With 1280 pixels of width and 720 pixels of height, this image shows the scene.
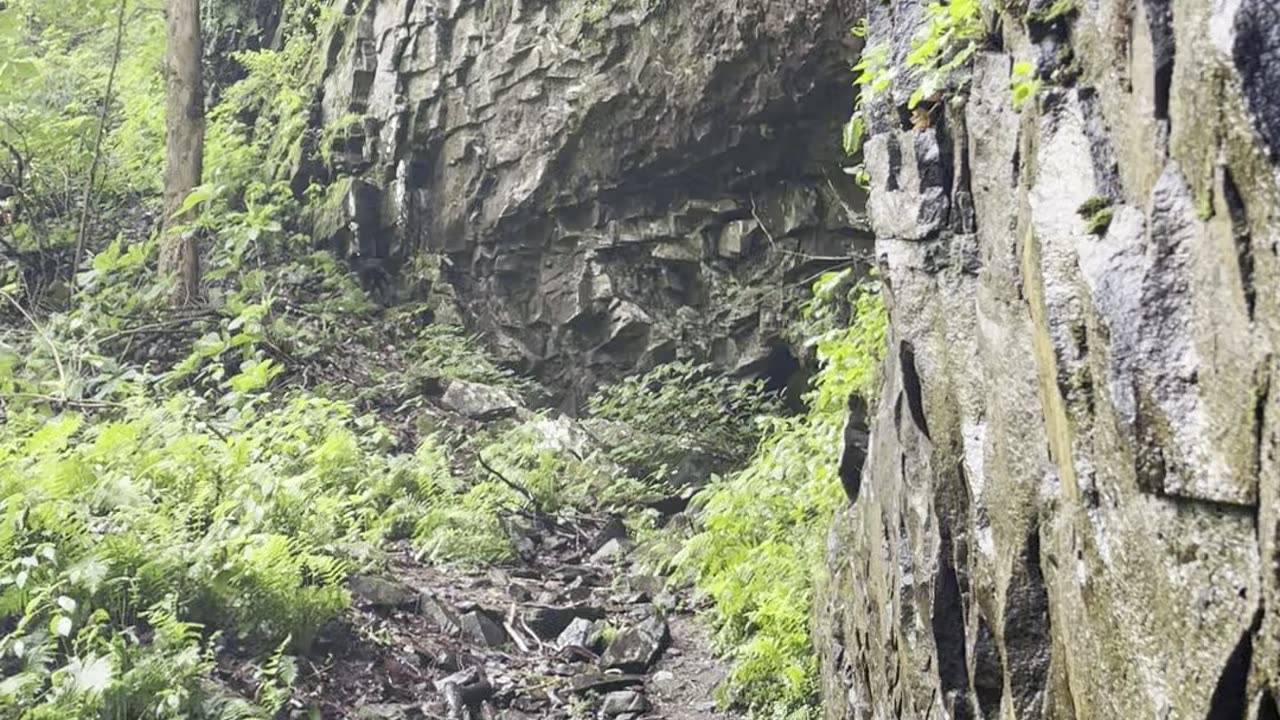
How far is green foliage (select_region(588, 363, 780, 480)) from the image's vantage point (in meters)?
9.57

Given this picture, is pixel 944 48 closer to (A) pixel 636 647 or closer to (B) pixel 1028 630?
(B) pixel 1028 630

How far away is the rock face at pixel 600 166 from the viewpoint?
31.3 feet

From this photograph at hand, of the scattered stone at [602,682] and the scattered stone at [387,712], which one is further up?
the scattered stone at [387,712]

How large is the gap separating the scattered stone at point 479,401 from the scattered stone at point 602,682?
4.82 meters

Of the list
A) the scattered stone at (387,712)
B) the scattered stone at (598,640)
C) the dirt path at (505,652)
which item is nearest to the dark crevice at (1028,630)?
the dirt path at (505,652)

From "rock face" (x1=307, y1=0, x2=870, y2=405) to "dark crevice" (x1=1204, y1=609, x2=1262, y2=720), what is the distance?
7.93 meters

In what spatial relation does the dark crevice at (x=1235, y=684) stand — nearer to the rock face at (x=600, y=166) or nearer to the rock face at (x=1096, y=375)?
the rock face at (x=1096, y=375)

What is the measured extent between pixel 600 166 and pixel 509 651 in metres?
5.93

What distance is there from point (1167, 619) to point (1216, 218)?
62 centimetres

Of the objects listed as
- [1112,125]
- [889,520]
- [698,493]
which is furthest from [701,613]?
[1112,125]

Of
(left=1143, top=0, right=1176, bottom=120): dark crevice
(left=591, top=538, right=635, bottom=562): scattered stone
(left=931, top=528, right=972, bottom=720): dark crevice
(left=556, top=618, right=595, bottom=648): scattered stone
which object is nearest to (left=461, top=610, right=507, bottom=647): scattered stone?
(left=556, top=618, right=595, bottom=648): scattered stone

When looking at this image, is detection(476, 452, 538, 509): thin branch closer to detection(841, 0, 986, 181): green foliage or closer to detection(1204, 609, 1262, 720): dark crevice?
detection(841, 0, 986, 181): green foliage

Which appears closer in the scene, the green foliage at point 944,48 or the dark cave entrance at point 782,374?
the green foliage at point 944,48

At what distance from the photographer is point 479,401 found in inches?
408
